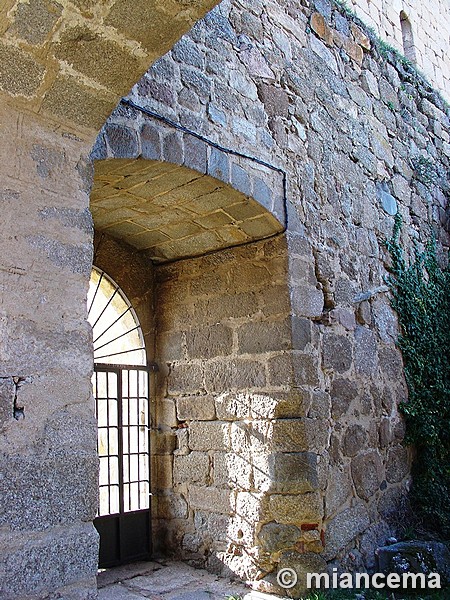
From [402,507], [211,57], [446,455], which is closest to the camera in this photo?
[211,57]

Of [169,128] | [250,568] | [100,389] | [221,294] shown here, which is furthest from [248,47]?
[250,568]

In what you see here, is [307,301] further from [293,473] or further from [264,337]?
[293,473]

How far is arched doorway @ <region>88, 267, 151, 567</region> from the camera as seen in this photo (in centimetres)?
395

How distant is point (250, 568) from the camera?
3572mm

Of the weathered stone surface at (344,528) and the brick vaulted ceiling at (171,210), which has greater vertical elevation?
the brick vaulted ceiling at (171,210)

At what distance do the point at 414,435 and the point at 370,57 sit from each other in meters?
3.21

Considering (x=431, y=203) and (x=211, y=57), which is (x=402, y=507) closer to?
(x=431, y=203)

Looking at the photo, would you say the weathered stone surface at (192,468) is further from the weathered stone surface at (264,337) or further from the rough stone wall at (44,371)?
the rough stone wall at (44,371)

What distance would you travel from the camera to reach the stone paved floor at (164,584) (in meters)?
3.37

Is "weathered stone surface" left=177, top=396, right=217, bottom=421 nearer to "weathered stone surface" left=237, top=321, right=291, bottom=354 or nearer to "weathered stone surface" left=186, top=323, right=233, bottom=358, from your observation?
"weathered stone surface" left=186, top=323, right=233, bottom=358

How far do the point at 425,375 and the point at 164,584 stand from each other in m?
2.71

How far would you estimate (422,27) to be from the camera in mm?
6816

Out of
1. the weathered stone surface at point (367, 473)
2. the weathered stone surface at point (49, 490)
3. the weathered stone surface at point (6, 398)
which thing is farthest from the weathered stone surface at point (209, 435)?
the weathered stone surface at point (6, 398)

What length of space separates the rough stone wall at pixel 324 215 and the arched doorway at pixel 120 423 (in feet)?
0.78
